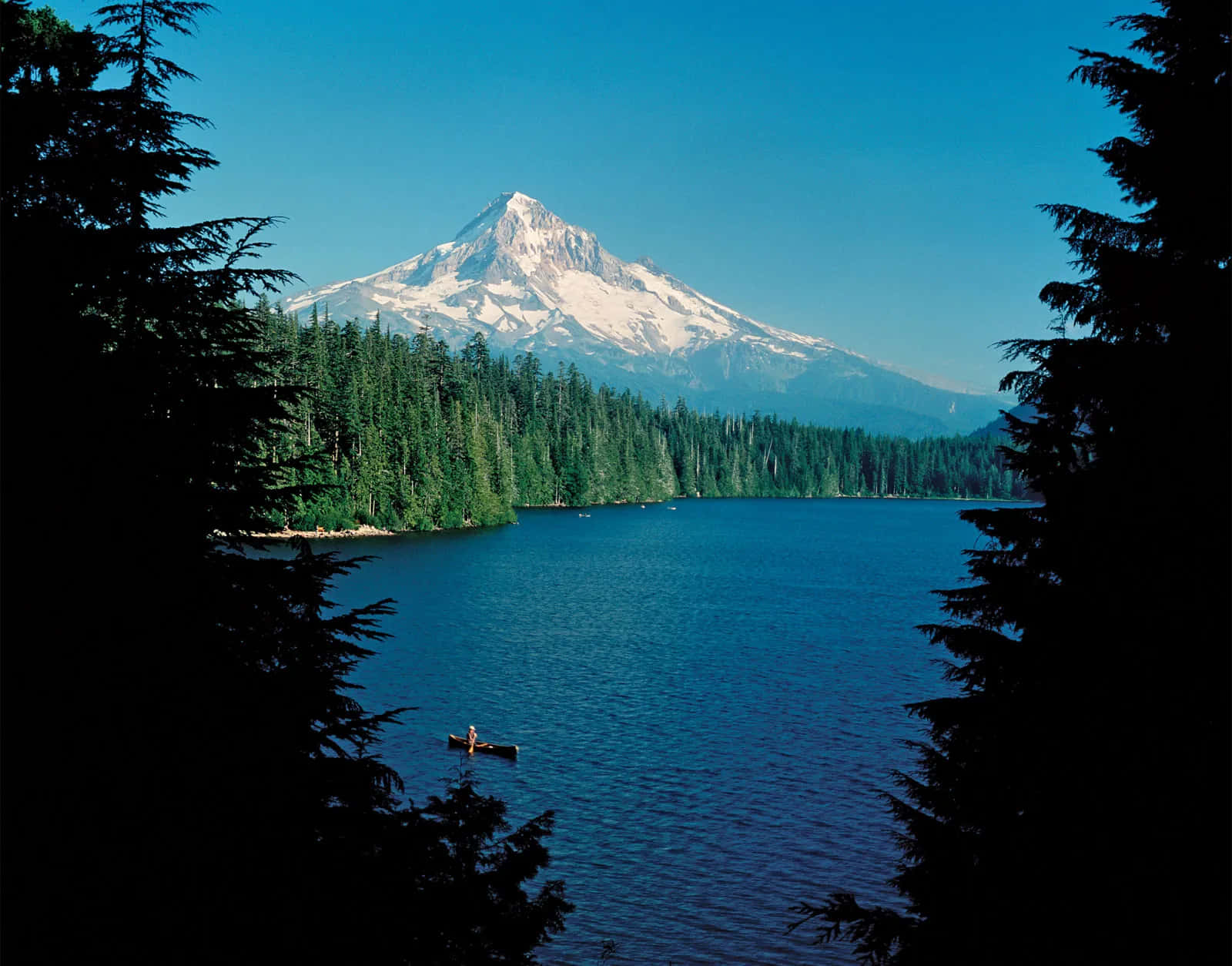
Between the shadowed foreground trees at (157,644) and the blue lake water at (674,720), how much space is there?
5468 millimetres

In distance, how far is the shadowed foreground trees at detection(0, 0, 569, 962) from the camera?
6.86 meters

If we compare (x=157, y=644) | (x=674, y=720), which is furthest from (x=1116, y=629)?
(x=674, y=720)

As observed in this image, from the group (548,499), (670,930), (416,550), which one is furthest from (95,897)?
(548,499)

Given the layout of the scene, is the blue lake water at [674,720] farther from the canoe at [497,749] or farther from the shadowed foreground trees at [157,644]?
the shadowed foreground trees at [157,644]

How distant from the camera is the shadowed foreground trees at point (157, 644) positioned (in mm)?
6863

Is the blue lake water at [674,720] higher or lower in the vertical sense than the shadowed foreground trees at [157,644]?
lower

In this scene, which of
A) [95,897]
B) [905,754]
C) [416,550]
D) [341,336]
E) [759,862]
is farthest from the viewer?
[341,336]

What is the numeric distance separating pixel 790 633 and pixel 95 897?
154 ft

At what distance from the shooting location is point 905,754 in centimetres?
3050

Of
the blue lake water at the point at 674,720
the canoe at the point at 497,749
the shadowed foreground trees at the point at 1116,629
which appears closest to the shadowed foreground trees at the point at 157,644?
the shadowed foreground trees at the point at 1116,629

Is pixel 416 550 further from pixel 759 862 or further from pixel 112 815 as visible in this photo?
pixel 112 815

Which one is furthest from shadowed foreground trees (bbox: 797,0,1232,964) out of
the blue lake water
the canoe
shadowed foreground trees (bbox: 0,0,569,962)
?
the canoe

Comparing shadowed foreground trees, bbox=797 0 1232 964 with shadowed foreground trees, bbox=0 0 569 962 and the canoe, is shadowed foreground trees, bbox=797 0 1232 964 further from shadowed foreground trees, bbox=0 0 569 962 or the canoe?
the canoe

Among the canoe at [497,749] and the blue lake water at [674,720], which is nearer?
the blue lake water at [674,720]
